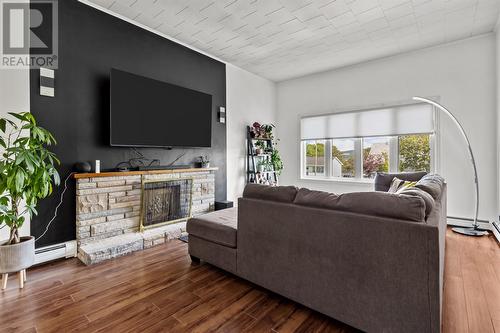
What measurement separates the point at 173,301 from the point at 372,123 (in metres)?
4.36

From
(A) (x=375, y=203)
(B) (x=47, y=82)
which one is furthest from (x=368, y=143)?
(B) (x=47, y=82)

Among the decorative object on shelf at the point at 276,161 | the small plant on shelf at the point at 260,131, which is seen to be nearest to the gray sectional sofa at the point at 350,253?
the small plant on shelf at the point at 260,131

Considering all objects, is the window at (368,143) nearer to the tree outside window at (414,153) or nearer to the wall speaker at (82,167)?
the tree outside window at (414,153)

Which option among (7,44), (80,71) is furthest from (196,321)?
(7,44)

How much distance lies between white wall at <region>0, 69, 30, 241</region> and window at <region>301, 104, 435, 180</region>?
4632 millimetres

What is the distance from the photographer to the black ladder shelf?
17.0 feet

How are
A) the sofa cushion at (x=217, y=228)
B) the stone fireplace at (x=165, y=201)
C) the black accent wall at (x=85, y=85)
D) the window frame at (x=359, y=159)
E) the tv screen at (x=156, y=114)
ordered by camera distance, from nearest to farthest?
the sofa cushion at (x=217, y=228), the black accent wall at (x=85, y=85), the tv screen at (x=156, y=114), the stone fireplace at (x=165, y=201), the window frame at (x=359, y=159)

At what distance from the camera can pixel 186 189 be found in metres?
3.80

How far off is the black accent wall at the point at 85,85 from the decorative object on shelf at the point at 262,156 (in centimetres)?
196

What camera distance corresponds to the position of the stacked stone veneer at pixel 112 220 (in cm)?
272

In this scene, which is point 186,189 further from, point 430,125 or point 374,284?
point 430,125

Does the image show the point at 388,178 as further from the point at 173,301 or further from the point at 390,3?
the point at 173,301

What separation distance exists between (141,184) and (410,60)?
4694 mm

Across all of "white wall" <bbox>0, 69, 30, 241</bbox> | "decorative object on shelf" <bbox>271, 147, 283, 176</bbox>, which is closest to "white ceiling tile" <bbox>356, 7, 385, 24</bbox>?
"decorative object on shelf" <bbox>271, 147, 283, 176</bbox>
